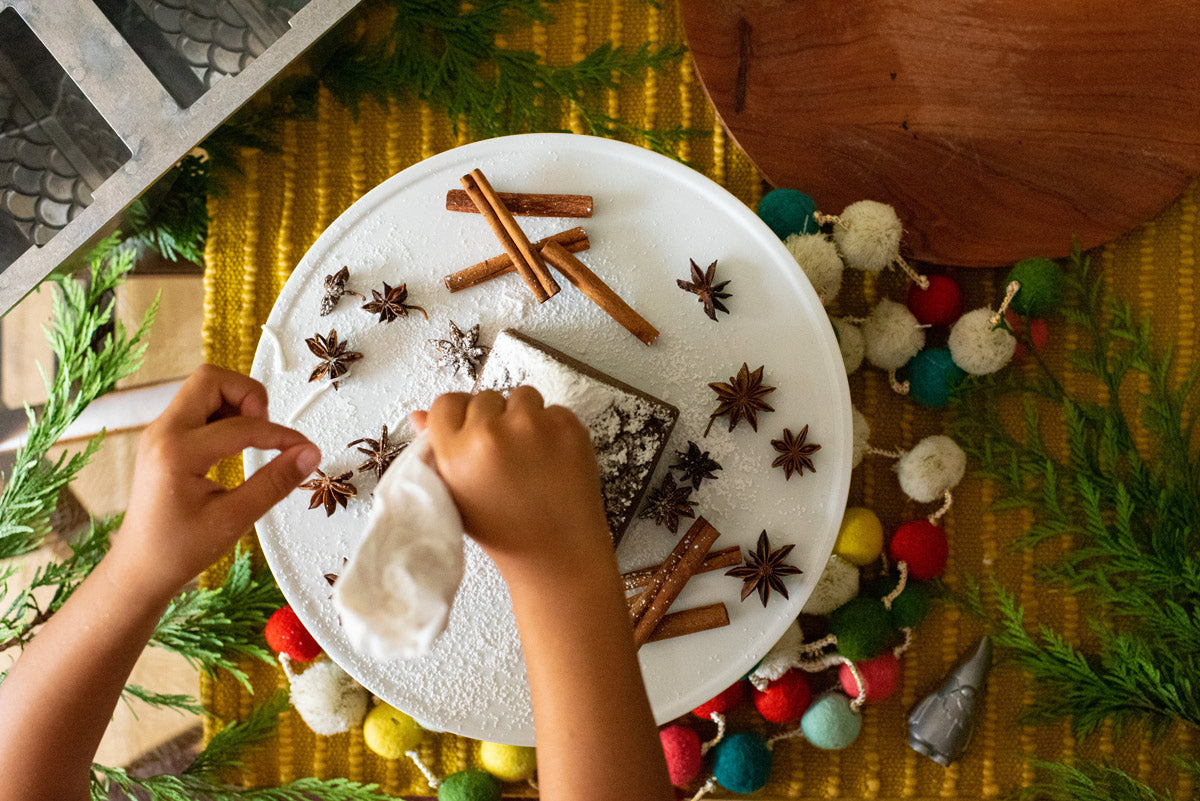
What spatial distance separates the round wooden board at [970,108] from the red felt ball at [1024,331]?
0.12m

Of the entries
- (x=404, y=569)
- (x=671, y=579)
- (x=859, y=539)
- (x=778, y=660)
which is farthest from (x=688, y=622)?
(x=404, y=569)

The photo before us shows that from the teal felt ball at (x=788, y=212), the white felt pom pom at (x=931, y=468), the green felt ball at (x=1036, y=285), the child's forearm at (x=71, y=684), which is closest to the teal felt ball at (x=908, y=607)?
the white felt pom pom at (x=931, y=468)

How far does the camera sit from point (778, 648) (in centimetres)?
154

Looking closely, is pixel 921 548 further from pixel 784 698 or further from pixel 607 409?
pixel 607 409

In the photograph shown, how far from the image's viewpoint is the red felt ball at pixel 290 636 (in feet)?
5.08

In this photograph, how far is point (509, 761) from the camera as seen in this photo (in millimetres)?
1575

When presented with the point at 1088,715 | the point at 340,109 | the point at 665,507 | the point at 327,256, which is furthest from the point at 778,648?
the point at 340,109

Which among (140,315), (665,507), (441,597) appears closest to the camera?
(441,597)

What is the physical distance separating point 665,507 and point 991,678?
0.87 metres

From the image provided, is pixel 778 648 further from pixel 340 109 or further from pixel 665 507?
pixel 340 109

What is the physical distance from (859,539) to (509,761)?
2.62 feet

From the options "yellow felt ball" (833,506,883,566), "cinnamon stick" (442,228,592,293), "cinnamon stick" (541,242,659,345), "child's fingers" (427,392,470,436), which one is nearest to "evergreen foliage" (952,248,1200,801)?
"yellow felt ball" (833,506,883,566)

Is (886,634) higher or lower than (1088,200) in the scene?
lower

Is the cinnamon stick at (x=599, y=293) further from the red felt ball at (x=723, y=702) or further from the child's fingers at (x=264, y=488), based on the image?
the red felt ball at (x=723, y=702)
